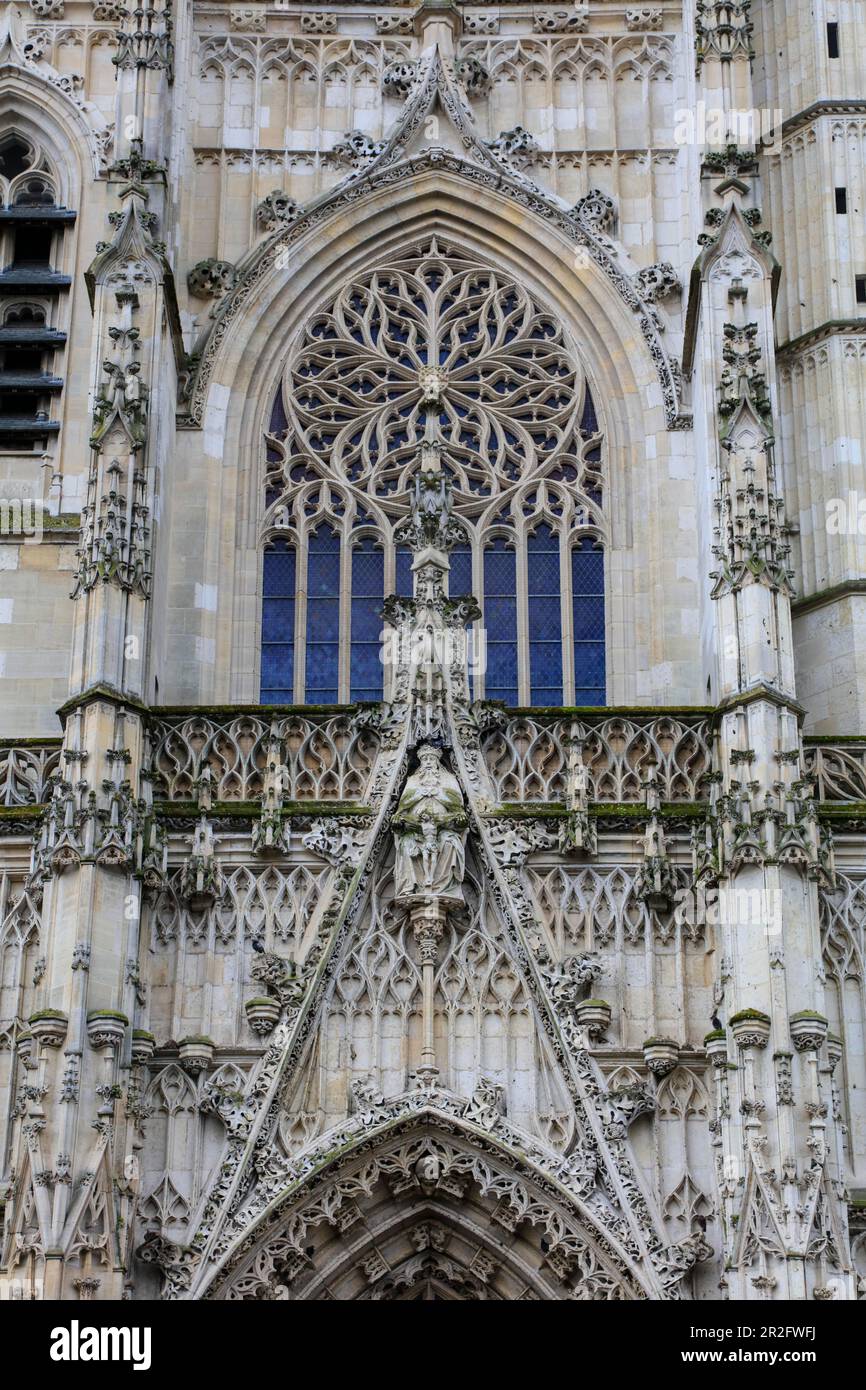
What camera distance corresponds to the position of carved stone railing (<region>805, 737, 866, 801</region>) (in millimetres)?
23031

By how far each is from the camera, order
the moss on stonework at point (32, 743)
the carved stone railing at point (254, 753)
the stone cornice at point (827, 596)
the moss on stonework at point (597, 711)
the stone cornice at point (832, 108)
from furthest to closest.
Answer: the stone cornice at point (832, 108) → the stone cornice at point (827, 596) → the moss on stonework at point (32, 743) → the moss on stonework at point (597, 711) → the carved stone railing at point (254, 753)

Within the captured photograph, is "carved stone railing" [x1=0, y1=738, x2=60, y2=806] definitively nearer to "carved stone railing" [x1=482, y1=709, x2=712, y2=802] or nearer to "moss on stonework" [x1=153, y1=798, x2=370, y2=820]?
"moss on stonework" [x1=153, y1=798, x2=370, y2=820]

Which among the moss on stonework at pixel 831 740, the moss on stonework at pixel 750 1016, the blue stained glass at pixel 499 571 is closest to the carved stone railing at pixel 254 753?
the blue stained glass at pixel 499 571

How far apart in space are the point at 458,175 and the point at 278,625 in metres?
4.59

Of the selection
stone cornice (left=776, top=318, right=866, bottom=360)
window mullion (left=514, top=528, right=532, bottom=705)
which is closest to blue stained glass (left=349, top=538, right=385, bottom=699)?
window mullion (left=514, top=528, right=532, bottom=705)

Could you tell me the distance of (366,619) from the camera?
24.9 meters

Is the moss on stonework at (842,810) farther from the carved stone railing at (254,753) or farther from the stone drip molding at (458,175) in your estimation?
the stone drip molding at (458,175)

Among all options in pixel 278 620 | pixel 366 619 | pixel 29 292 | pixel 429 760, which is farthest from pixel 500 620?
pixel 29 292

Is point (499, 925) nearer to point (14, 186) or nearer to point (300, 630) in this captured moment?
point (300, 630)

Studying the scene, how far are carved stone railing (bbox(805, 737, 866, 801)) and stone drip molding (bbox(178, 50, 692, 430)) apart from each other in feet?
12.6

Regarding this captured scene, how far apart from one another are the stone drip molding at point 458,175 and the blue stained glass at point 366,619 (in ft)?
6.57

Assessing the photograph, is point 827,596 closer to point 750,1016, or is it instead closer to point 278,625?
point 278,625

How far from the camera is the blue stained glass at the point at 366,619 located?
2459 cm

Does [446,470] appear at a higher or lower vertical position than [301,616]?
higher
